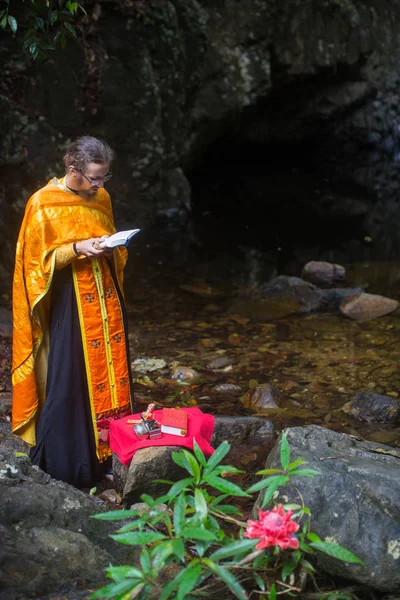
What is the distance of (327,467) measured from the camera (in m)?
2.53

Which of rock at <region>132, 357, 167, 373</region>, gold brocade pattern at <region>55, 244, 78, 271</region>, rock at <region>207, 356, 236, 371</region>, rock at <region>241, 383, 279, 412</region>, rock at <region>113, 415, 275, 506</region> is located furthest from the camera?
rock at <region>207, 356, 236, 371</region>

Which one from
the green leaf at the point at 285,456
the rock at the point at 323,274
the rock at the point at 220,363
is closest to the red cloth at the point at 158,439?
the green leaf at the point at 285,456

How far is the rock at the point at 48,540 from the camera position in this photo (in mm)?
2109

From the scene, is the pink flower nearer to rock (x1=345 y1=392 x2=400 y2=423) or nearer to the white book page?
the white book page

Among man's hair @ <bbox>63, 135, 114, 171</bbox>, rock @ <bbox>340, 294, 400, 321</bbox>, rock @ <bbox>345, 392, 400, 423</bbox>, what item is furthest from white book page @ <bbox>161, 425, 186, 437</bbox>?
rock @ <bbox>340, 294, 400, 321</bbox>

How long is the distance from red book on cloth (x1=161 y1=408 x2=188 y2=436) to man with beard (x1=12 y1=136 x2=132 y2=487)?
470mm

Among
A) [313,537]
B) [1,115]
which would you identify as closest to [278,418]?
[313,537]

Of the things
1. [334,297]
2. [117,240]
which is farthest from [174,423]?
[334,297]

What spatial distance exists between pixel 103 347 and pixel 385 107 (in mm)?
15033

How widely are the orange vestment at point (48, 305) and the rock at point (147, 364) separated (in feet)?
5.84

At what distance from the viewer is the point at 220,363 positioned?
5500 millimetres

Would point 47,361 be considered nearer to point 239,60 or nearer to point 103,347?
point 103,347

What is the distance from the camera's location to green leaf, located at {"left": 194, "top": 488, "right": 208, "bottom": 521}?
6.57 ft

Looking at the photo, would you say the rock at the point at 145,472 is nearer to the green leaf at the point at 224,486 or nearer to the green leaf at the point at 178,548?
the green leaf at the point at 224,486
